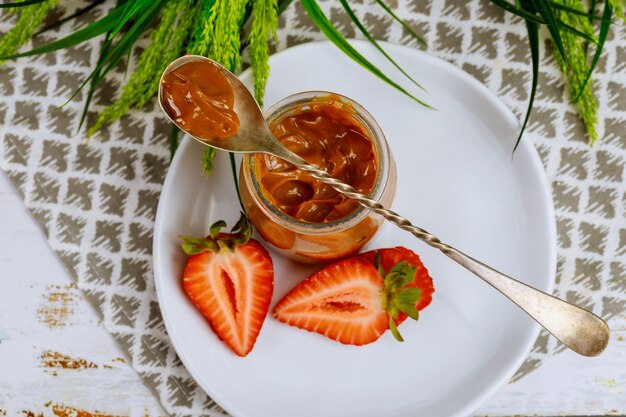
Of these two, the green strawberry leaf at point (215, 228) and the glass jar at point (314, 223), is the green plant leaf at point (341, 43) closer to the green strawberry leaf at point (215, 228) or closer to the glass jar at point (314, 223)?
the glass jar at point (314, 223)

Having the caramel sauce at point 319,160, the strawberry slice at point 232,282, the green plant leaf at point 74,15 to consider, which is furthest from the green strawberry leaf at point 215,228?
the green plant leaf at point 74,15

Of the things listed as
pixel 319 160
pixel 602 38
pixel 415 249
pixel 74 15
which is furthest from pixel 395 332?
pixel 74 15

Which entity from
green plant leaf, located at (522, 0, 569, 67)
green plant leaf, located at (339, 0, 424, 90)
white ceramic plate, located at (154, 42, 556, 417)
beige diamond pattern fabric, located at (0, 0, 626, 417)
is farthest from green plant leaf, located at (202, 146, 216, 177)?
green plant leaf, located at (522, 0, 569, 67)

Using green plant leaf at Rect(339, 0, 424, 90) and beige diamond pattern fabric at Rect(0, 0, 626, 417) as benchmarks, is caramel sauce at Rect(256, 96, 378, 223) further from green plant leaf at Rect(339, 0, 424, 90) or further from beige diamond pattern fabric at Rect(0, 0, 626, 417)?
beige diamond pattern fabric at Rect(0, 0, 626, 417)

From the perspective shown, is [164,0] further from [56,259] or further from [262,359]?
[262,359]

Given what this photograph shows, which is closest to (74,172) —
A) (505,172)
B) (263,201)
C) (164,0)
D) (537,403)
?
(164,0)

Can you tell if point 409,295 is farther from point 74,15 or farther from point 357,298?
point 74,15

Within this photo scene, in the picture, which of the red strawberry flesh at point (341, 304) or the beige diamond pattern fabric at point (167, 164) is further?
the beige diamond pattern fabric at point (167, 164)
